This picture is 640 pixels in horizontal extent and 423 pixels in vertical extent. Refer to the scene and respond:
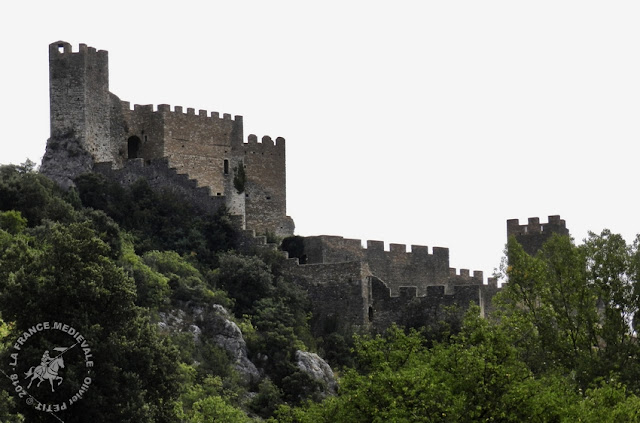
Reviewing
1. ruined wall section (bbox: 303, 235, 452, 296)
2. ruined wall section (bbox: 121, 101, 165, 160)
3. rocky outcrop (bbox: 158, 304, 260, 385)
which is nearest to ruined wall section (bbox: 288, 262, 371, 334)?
ruined wall section (bbox: 303, 235, 452, 296)

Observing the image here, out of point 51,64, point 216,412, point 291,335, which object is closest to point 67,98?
point 51,64

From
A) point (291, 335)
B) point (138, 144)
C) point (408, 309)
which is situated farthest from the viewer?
point (138, 144)

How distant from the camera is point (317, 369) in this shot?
48.0m

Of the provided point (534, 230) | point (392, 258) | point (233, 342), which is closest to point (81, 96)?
point (233, 342)

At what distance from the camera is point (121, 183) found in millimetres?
55250

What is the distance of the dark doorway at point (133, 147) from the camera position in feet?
190

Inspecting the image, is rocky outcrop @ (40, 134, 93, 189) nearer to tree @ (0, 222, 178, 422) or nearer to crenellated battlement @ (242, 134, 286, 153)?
crenellated battlement @ (242, 134, 286, 153)

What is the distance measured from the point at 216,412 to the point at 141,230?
16.9 m

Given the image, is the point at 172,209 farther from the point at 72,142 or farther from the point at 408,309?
the point at 408,309

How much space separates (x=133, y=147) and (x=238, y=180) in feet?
14.1

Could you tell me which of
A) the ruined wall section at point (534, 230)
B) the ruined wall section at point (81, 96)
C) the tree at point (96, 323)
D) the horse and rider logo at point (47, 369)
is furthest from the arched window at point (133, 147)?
the horse and rider logo at point (47, 369)

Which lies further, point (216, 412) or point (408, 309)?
point (408, 309)

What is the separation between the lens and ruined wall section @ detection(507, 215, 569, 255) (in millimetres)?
61031

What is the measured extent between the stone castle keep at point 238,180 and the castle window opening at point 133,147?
4 centimetres
